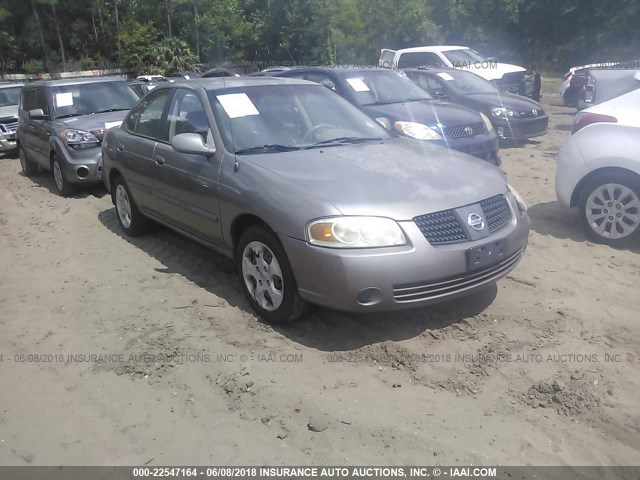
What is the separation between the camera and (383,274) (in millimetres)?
3562

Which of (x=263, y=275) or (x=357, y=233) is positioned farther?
(x=263, y=275)

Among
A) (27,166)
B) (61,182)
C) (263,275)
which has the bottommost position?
(27,166)

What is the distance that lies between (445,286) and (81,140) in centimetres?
638

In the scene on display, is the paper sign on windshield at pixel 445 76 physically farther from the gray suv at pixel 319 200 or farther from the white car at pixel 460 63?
the gray suv at pixel 319 200

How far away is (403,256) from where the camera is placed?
3.58 meters

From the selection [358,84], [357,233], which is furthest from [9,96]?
[357,233]

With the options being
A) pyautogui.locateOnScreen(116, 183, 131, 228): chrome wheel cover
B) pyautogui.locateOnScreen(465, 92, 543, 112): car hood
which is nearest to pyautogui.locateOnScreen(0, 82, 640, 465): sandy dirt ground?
pyautogui.locateOnScreen(116, 183, 131, 228): chrome wheel cover

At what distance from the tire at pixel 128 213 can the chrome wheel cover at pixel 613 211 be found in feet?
14.4

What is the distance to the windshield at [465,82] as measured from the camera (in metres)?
11.5

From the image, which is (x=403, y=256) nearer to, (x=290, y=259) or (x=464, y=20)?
(x=290, y=259)

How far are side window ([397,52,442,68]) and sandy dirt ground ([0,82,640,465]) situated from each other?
10.5m

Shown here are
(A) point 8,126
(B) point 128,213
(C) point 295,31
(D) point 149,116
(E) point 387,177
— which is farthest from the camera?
(C) point 295,31

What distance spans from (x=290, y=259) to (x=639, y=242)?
365 cm

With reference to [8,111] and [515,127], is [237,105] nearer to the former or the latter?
[515,127]
